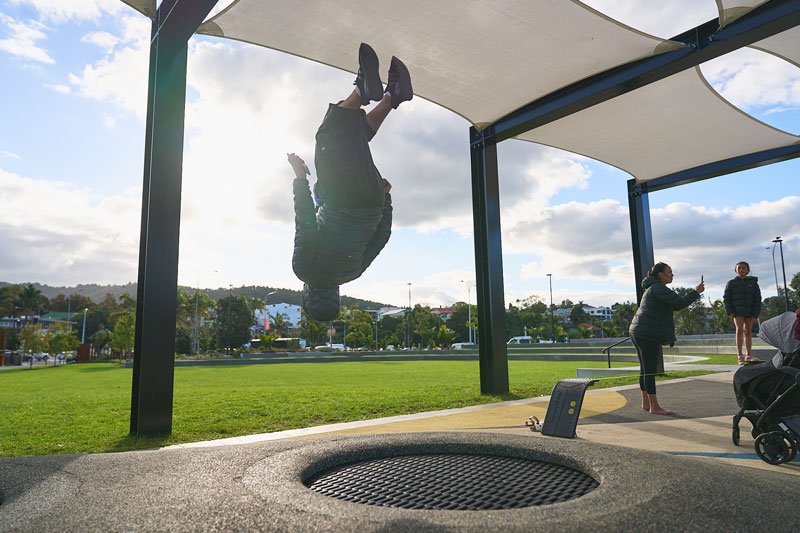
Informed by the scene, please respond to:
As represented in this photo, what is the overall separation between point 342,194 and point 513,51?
5.08 meters

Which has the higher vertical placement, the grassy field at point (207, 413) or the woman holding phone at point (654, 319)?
the woman holding phone at point (654, 319)

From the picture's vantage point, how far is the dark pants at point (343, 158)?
373 cm

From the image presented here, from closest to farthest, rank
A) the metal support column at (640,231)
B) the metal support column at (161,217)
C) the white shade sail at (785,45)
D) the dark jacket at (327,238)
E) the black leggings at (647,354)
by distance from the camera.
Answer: the dark jacket at (327,238), the metal support column at (161,217), the black leggings at (647,354), the white shade sail at (785,45), the metal support column at (640,231)

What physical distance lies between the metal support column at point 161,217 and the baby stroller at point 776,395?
20.7 feet

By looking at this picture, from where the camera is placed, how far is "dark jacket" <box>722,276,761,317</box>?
343 inches

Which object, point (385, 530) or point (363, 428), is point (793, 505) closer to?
point (385, 530)

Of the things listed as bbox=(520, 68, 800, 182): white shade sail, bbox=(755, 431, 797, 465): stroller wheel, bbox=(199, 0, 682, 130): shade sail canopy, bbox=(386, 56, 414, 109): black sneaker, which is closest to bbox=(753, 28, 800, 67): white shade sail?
bbox=(520, 68, 800, 182): white shade sail

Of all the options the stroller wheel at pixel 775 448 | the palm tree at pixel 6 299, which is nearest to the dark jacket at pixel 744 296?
the stroller wheel at pixel 775 448

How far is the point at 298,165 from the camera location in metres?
4.20

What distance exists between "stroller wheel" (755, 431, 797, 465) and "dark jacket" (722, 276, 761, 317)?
196 inches

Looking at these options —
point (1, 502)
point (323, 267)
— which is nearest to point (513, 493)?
point (323, 267)

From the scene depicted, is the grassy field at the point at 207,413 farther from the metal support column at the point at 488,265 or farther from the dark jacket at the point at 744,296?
the dark jacket at the point at 744,296

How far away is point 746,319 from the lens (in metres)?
9.28

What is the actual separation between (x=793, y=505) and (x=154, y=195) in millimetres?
6787
